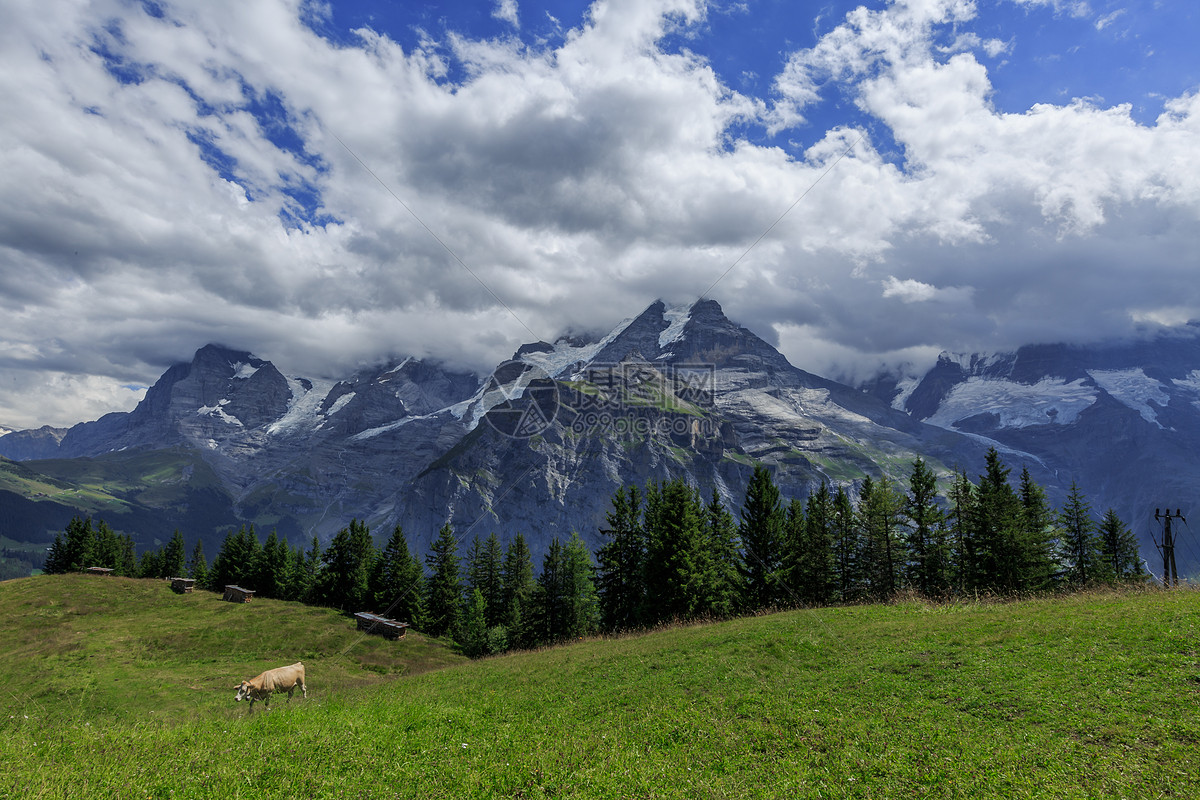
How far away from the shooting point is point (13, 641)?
142 ft

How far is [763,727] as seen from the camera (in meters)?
13.7

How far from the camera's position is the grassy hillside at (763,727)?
1036cm

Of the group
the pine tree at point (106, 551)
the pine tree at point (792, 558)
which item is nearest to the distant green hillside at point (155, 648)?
the pine tree at point (792, 558)

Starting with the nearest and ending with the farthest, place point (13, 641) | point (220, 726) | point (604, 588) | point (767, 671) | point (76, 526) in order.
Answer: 1. point (220, 726)
2. point (767, 671)
3. point (13, 641)
4. point (604, 588)
5. point (76, 526)

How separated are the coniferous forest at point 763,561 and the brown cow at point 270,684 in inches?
960

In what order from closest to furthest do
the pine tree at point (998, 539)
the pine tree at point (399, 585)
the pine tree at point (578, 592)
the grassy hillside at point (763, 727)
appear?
the grassy hillside at point (763, 727)
the pine tree at point (998, 539)
the pine tree at point (578, 592)
the pine tree at point (399, 585)

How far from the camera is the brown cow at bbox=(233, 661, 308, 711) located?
23.0 metres

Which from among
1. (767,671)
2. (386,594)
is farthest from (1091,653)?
(386,594)

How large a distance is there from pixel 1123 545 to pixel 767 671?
67.7 metres

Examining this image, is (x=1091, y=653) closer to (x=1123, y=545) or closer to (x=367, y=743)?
→ (x=367, y=743)

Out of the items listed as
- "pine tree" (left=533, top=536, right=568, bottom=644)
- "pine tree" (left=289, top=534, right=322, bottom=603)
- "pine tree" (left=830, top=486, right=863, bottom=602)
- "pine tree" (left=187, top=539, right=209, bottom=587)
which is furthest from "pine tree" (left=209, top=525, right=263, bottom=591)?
"pine tree" (left=830, top=486, right=863, bottom=602)

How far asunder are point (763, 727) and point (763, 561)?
136 feet

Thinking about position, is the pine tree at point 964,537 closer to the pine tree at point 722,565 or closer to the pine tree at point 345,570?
the pine tree at point 722,565

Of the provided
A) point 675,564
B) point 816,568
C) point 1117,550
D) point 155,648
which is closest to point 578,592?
point 675,564
